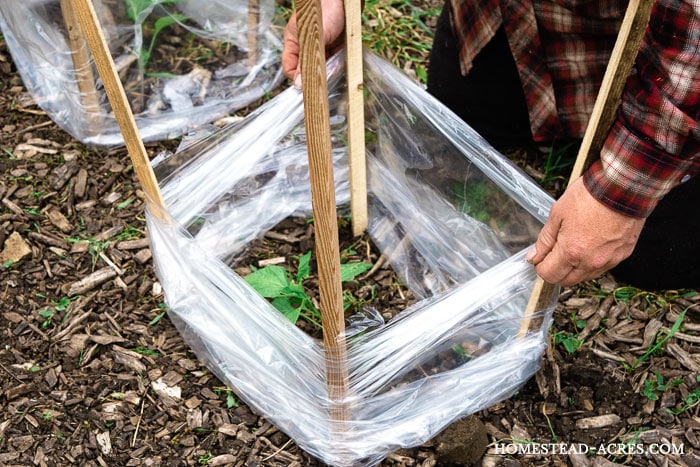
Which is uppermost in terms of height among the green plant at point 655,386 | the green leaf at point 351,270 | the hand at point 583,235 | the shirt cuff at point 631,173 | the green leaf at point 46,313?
the shirt cuff at point 631,173

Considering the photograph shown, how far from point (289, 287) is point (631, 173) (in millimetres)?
595

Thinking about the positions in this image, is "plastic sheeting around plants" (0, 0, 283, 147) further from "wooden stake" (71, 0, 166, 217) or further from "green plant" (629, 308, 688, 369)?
"green plant" (629, 308, 688, 369)

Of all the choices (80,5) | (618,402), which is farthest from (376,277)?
(80,5)

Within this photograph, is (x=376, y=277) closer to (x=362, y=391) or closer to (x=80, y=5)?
(x=362, y=391)

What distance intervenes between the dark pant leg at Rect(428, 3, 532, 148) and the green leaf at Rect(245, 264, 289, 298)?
2.06 ft

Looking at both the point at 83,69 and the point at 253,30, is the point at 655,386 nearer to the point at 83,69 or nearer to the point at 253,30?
the point at 253,30

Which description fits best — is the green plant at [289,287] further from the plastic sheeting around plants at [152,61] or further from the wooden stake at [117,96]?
the plastic sheeting around plants at [152,61]

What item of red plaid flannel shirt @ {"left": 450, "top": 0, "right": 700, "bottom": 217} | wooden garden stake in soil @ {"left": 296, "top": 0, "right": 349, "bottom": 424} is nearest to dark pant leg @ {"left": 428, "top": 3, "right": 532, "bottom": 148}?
red plaid flannel shirt @ {"left": 450, "top": 0, "right": 700, "bottom": 217}

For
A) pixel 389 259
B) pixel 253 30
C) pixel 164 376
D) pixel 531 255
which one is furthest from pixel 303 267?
pixel 253 30

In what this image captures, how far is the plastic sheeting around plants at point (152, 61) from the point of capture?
1622 mm

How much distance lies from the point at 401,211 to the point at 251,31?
683 millimetres

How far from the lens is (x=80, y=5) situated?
0.99 metres

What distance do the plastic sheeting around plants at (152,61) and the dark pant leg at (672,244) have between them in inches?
37.7

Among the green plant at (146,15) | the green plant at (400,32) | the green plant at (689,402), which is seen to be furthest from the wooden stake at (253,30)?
the green plant at (689,402)
